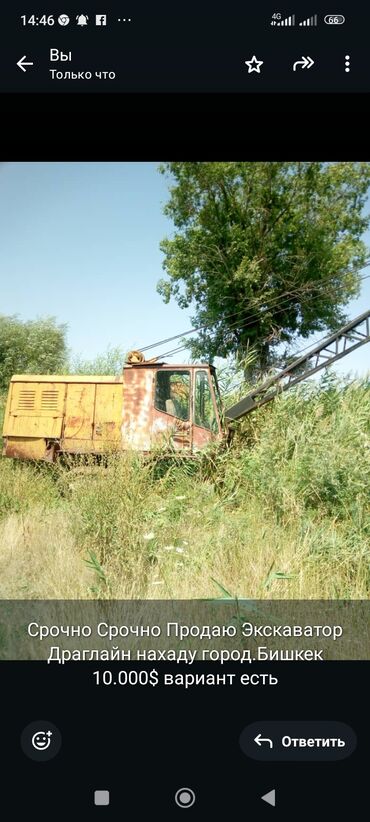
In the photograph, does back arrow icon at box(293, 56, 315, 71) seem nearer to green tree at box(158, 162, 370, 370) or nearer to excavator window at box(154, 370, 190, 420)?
excavator window at box(154, 370, 190, 420)

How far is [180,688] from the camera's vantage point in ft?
6.27

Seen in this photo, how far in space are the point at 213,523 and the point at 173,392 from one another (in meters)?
3.33

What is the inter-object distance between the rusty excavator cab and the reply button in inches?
191

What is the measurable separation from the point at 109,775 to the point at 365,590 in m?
2.21

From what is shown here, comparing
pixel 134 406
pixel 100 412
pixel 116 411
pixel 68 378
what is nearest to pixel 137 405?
pixel 134 406

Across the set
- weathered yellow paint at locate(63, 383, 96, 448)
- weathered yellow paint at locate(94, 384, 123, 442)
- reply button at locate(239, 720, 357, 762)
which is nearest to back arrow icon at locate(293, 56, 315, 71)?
reply button at locate(239, 720, 357, 762)

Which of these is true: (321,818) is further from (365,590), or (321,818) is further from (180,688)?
(365,590)

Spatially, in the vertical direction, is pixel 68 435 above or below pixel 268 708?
above

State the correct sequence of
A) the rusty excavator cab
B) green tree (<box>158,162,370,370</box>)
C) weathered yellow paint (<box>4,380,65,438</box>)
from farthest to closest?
green tree (<box>158,162,370,370</box>), weathered yellow paint (<box>4,380,65,438</box>), the rusty excavator cab

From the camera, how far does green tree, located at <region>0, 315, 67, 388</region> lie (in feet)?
30.2

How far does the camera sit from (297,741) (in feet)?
5.85

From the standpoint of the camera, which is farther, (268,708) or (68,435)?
(68,435)

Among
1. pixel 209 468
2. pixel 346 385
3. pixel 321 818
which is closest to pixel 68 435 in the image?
pixel 209 468

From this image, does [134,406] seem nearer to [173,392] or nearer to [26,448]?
[173,392]
